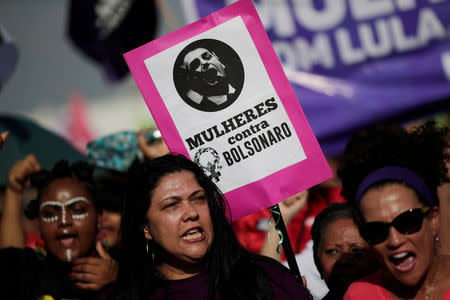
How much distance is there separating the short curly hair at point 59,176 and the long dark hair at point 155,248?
0.83 metres

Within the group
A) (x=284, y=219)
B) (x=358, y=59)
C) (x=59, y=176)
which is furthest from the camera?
(x=358, y=59)

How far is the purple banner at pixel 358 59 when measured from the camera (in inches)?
193

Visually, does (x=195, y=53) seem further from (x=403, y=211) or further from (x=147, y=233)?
(x=403, y=211)

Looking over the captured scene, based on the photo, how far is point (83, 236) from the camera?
11.1ft

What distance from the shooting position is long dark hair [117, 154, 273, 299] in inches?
104

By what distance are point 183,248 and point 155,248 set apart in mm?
256

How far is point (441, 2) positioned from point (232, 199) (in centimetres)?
289

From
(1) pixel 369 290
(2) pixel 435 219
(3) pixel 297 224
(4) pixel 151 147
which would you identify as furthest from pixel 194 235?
(4) pixel 151 147

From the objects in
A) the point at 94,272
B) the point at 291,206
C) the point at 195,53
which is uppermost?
the point at 195,53

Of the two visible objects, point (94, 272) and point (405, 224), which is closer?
point (405, 224)

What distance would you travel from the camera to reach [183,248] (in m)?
2.58

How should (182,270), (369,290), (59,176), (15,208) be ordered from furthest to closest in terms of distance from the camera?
(15,208), (59,176), (182,270), (369,290)

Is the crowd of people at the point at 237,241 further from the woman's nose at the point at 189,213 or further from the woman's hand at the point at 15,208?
the woman's hand at the point at 15,208

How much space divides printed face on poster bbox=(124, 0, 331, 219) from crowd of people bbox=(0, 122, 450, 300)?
120mm
